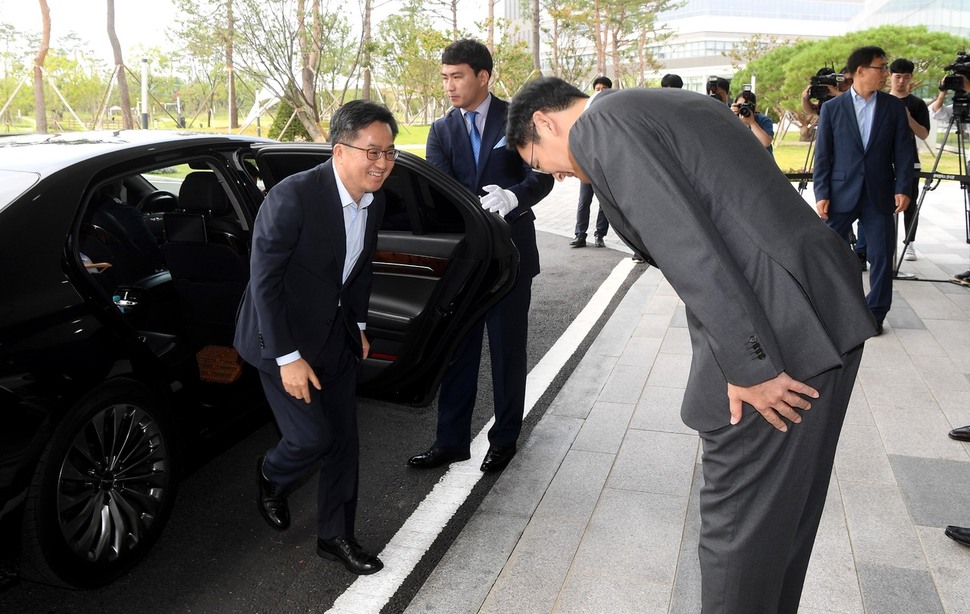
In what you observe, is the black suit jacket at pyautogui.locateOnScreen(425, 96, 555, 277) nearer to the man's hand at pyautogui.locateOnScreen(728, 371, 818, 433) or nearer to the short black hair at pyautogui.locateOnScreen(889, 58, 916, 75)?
the man's hand at pyautogui.locateOnScreen(728, 371, 818, 433)

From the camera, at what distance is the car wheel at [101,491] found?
2.56 metres

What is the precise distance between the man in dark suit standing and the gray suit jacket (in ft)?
3.43

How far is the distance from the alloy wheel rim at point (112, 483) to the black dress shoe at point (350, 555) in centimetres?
65

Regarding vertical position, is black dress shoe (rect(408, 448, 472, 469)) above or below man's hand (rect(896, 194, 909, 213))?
below

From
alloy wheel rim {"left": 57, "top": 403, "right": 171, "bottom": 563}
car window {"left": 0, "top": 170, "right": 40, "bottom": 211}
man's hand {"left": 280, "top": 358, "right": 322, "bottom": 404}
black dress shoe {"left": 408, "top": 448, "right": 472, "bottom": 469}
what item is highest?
car window {"left": 0, "top": 170, "right": 40, "bottom": 211}

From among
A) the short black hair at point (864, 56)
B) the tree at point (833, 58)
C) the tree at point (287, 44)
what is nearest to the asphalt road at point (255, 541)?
the short black hair at point (864, 56)

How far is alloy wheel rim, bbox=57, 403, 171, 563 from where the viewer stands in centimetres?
269

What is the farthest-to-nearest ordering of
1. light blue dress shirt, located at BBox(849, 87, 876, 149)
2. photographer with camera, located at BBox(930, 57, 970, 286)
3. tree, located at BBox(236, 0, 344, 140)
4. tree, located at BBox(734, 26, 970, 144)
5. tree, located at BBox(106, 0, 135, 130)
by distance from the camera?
tree, located at BBox(734, 26, 970, 144)
tree, located at BBox(106, 0, 135, 130)
tree, located at BBox(236, 0, 344, 140)
photographer with camera, located at BBox(930, 57, 970, 286)
light blue dress shirt, located at BBox(849, 87, 876, 149)

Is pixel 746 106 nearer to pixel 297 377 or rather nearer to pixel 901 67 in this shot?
pixel 901 67

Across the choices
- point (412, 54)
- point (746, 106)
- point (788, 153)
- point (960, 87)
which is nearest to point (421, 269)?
point (746, 106)

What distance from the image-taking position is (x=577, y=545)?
10.5ft

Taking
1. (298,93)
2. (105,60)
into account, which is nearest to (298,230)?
(298,93)

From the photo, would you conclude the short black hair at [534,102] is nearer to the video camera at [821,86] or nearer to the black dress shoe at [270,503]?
the black dress shoe at [270,503]

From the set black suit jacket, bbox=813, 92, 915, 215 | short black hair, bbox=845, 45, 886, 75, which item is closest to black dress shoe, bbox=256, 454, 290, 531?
black suit jacket, bbox=813, 92, 915, 215
